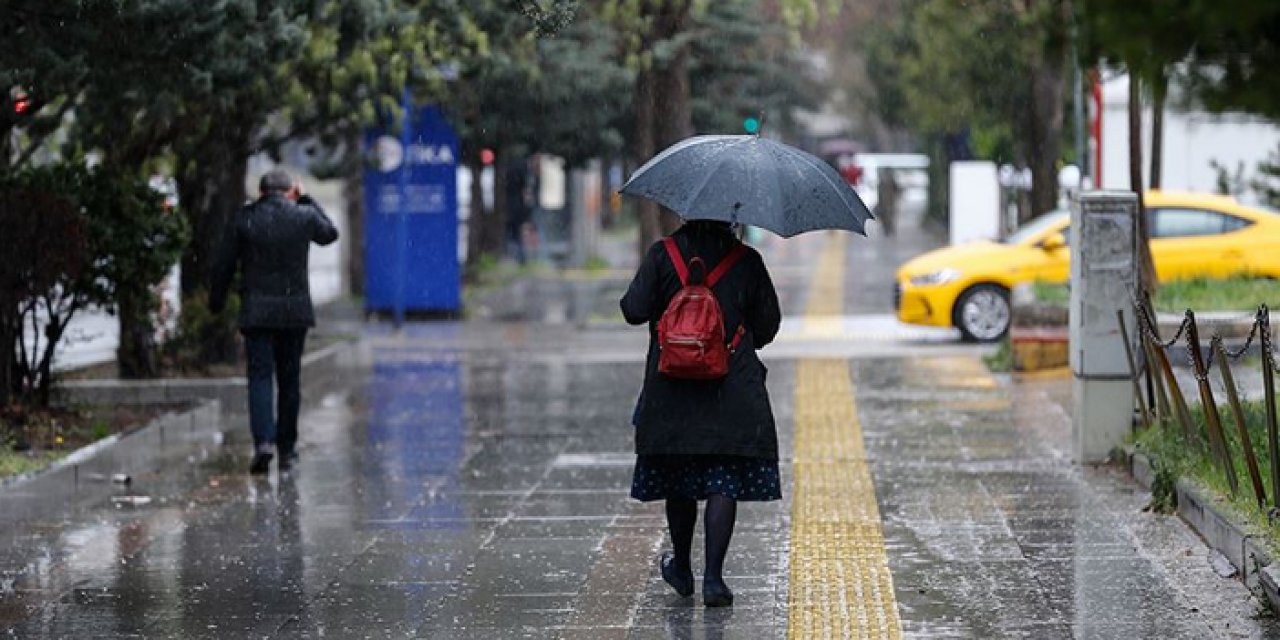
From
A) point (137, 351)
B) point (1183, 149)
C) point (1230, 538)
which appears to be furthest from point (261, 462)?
point (1183, 149)

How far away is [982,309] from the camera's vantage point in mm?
21109

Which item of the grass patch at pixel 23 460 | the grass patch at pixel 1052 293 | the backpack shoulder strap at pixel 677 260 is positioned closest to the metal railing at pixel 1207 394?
the backpack shoulder strap at pixel 677 260

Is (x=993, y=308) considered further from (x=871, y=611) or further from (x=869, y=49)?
(x=869, y=49)

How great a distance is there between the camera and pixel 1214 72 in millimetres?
4484

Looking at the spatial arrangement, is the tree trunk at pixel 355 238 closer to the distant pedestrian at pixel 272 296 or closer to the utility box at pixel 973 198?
the utility box at pixel 973 198

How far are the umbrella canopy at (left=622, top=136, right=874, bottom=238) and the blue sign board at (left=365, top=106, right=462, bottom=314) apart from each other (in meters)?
17.4

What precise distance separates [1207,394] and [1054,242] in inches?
471

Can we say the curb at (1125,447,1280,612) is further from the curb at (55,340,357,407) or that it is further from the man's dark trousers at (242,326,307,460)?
the curb at (55,340,357,407)

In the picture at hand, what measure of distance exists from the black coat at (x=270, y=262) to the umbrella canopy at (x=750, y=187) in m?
4.52

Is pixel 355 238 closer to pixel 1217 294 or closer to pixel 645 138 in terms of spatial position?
pixel 645 138

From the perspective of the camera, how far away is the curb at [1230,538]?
768cm

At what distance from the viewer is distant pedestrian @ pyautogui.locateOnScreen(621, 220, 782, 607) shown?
311 inches

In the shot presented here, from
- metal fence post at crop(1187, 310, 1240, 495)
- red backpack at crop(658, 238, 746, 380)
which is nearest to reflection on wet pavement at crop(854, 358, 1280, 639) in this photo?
metal fence post at crop(1187, 310, 1240, 495)

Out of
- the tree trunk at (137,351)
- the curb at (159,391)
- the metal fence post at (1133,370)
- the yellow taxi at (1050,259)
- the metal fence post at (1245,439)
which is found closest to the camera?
the metal fence post at (1245,439)
